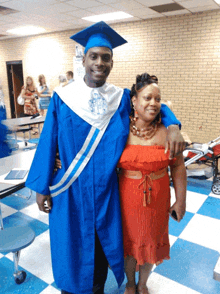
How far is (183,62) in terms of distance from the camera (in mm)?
5438

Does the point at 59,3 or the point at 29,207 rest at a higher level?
the point at 59,3

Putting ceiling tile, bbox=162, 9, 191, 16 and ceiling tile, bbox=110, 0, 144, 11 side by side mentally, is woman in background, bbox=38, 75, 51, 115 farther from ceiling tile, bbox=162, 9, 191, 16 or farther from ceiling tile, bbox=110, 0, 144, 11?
ceiling tile, bbox=162, 9, 191, 16

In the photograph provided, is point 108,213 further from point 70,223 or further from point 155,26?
point 155,26

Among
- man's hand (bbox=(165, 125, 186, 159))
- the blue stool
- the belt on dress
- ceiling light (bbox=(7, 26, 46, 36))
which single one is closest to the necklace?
man's hand (bbox=(165, 125, 186, 159))

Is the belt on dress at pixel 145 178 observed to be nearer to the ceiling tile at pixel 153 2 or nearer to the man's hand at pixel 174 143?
the man's hand at pixel 174 143

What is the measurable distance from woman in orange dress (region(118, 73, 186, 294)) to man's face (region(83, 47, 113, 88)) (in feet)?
0.68

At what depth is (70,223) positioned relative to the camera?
143 centimetres

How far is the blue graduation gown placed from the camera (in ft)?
4.41

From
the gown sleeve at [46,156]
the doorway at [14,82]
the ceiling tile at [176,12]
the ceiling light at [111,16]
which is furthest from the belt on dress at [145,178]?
the doorway at [14,82]

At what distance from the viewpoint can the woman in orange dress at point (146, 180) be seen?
135 cm

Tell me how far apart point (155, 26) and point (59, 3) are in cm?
229

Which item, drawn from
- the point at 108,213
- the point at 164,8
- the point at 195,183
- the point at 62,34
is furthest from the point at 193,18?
the point at 108,213

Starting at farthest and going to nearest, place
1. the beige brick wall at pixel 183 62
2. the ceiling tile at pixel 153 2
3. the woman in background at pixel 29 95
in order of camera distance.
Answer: the woman in background at pixel 29 95
the beige brick wall at pixel 183 62
the ceiling tile at pixel 153 2

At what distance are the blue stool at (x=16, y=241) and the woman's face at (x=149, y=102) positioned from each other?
53.7 inches
